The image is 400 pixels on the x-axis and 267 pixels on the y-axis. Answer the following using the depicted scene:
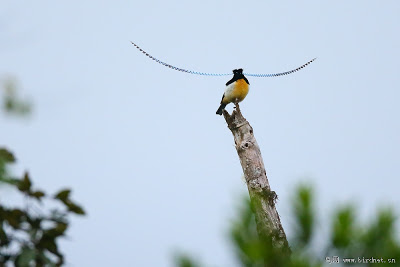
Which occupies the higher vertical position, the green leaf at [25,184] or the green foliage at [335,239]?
the green leaf at [25,184]

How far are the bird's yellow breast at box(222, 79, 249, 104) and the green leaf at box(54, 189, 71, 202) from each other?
600 cm

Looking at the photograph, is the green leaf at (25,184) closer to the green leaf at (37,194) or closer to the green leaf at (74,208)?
the green leaf at (37,194)

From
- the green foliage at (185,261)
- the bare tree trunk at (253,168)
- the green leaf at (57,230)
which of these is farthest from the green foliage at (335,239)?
the bare tree trunk at (253,168)

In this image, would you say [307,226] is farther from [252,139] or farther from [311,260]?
[252,139]

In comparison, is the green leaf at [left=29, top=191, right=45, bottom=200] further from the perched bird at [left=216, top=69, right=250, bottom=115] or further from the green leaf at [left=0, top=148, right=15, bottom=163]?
the perched bird at [left=216, top=69, right=250, bottom=115]

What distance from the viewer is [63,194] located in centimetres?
324

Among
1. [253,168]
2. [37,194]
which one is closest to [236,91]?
[253,168]

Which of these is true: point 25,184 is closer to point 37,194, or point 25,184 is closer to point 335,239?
point 37,194

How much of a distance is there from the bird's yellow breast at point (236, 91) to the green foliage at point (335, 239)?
20.7 ft

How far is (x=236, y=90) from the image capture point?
920 centimetres

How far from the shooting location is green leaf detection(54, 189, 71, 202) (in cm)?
323

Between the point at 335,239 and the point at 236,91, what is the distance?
648 cm

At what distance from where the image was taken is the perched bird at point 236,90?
9.19m

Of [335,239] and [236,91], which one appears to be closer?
[335,239]
